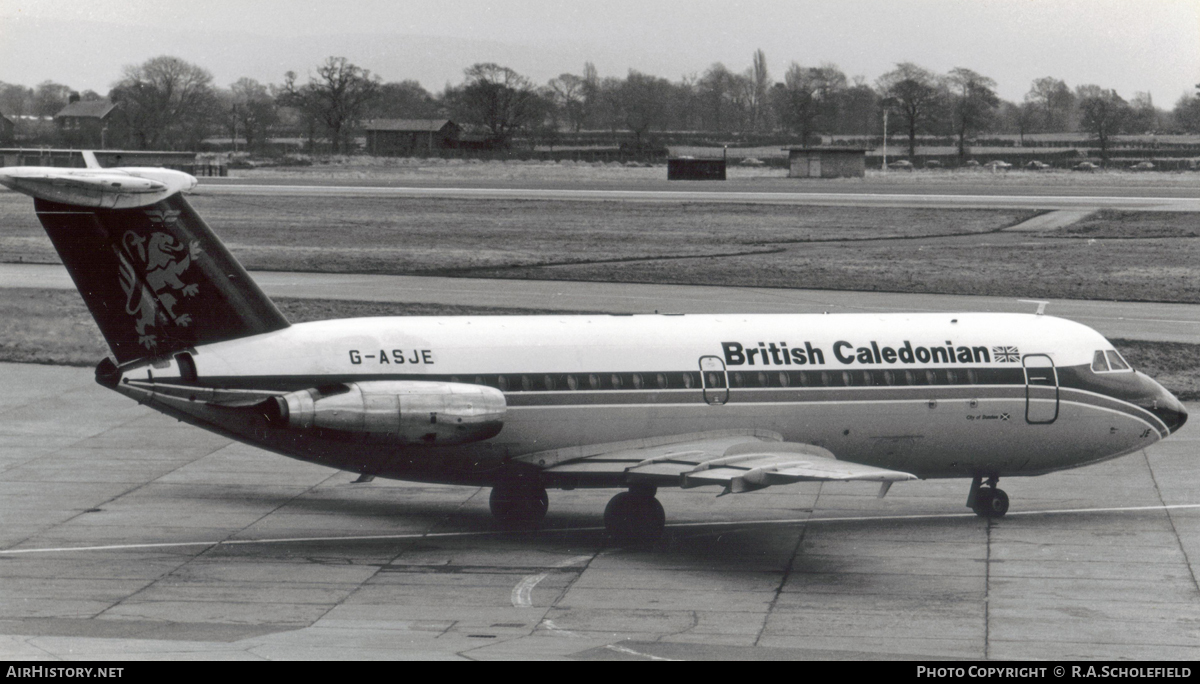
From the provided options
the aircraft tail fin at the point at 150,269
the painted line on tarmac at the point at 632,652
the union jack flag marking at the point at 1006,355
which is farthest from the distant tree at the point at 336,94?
the painted line on tarmac at the point at 632,652

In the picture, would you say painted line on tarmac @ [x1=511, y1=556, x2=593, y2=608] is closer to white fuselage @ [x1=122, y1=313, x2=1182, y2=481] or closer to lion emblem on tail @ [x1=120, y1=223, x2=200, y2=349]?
white fuselage @ [x1=122, y1=313, x2=1182, y2=481]

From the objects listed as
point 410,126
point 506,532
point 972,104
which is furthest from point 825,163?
point 506,532

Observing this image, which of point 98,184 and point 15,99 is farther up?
point 15,99

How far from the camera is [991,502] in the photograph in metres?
28.4

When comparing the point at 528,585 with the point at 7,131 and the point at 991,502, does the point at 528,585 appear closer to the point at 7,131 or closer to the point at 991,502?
the point at 991,502

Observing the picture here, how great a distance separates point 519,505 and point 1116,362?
463 inches

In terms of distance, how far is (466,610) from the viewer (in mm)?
21781

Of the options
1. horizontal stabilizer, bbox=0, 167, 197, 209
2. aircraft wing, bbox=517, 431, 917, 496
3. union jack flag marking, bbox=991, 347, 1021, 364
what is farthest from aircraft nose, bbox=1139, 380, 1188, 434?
horizontal stabilizer, bbox=0, 167, 197, 209

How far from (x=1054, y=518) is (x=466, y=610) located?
1244 cm

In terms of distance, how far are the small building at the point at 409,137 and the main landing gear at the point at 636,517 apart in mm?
134173

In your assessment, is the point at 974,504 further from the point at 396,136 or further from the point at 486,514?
the point at 396,136

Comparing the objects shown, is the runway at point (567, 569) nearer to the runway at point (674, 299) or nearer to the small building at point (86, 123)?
the small building at point (86, 123)

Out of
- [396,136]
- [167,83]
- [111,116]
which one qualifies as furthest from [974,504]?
[396,136]
